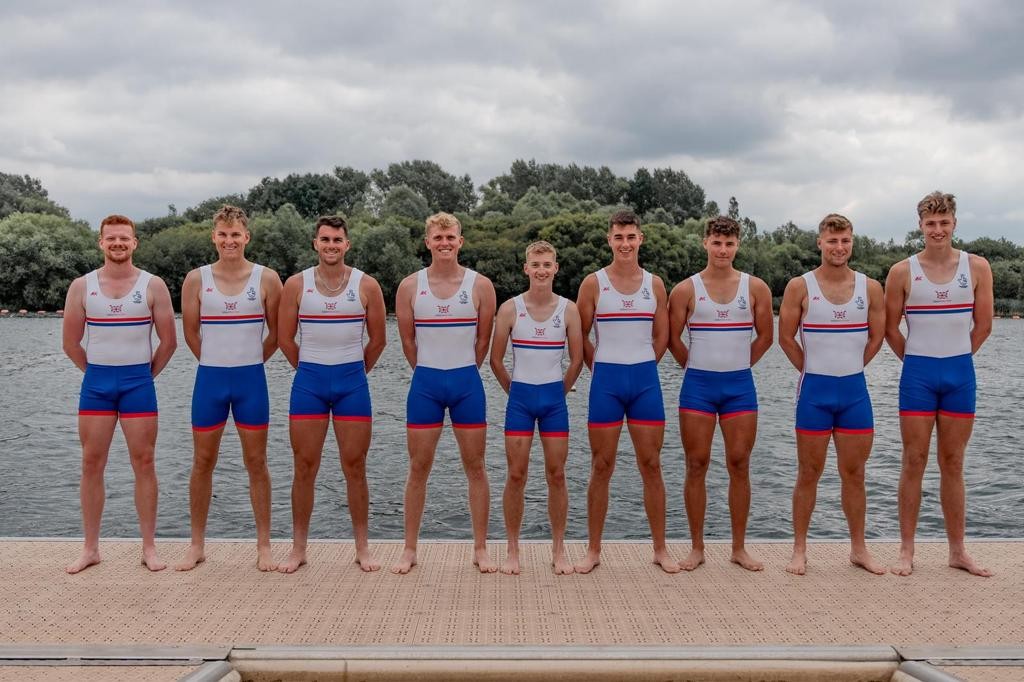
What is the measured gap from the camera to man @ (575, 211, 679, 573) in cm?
616

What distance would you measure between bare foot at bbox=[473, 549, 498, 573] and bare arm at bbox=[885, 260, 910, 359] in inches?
125

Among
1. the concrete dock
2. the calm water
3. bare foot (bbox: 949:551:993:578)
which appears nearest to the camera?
the concrete dock

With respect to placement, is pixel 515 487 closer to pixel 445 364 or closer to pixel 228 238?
pixel 445 364

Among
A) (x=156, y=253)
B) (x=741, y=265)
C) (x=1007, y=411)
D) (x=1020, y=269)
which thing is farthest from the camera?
(x=1020, y=269)

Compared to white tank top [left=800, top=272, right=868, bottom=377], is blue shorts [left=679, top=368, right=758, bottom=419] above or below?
below

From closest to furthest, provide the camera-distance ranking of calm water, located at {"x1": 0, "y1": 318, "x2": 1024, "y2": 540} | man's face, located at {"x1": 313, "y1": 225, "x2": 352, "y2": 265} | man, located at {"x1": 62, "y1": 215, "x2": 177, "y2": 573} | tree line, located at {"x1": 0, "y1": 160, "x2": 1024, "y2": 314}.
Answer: man's face, located at {"x1": 313, "y1": 225, "x2": 352, "y2": 265} → man, located at {"x1": 62, "y1": 215, "x2": 177, "y2": 573} → calm water, located at {"x1": 0, "y1": 318, "x2": 1024, "y2": 540} → tree line, located at {"x1": 0, "y1": 160, "x2": 1024, "y2": 314}

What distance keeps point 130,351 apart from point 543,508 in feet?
26.1

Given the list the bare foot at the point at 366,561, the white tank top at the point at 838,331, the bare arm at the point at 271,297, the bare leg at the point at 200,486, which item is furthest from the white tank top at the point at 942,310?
the bare leg at the point at 200,486

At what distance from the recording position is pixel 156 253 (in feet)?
192

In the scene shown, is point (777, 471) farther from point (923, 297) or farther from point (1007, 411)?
point (1007, 411)

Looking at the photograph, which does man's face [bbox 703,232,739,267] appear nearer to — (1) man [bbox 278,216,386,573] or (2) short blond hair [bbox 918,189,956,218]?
(2) short blond hair [bbox 918,189,956,218]

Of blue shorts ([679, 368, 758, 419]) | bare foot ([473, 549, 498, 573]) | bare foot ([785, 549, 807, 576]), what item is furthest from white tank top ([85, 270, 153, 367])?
bare foot ([785, 549, 807, 576])

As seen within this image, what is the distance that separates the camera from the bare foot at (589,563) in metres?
6.06

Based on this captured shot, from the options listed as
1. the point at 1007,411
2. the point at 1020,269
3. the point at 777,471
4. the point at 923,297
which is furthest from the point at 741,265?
the point at 923,297
